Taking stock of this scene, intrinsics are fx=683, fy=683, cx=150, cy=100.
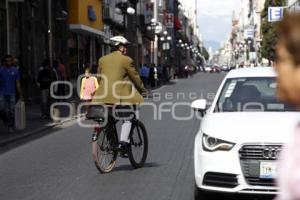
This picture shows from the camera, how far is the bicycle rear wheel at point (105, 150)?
973 centimetres

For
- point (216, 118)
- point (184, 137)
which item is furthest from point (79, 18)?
point (216, 118)

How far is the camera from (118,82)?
963 centimetres

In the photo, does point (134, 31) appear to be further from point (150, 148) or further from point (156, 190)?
point (156, 190)

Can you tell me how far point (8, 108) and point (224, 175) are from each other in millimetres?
10190

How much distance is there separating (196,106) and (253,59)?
10021 cm

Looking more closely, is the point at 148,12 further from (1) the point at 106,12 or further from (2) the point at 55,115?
(2) the point at 55,115

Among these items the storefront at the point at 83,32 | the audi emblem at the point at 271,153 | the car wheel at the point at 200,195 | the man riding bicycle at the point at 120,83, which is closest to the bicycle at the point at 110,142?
the man riding bicycle at the point at 120,83

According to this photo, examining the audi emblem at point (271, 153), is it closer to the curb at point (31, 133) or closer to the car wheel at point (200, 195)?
the car wheel at point (200, 195)

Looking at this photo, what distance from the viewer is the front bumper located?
6.74 meters

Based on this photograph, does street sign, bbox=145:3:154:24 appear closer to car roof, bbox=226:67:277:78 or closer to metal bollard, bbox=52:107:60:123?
metal bollard, bbox=52:107:60:123

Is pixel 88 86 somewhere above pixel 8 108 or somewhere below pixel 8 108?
above

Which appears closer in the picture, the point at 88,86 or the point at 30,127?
the point at 30,127

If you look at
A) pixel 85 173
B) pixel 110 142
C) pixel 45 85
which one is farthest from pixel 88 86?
pixel 110 142

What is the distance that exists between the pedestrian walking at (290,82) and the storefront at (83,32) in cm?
2976
